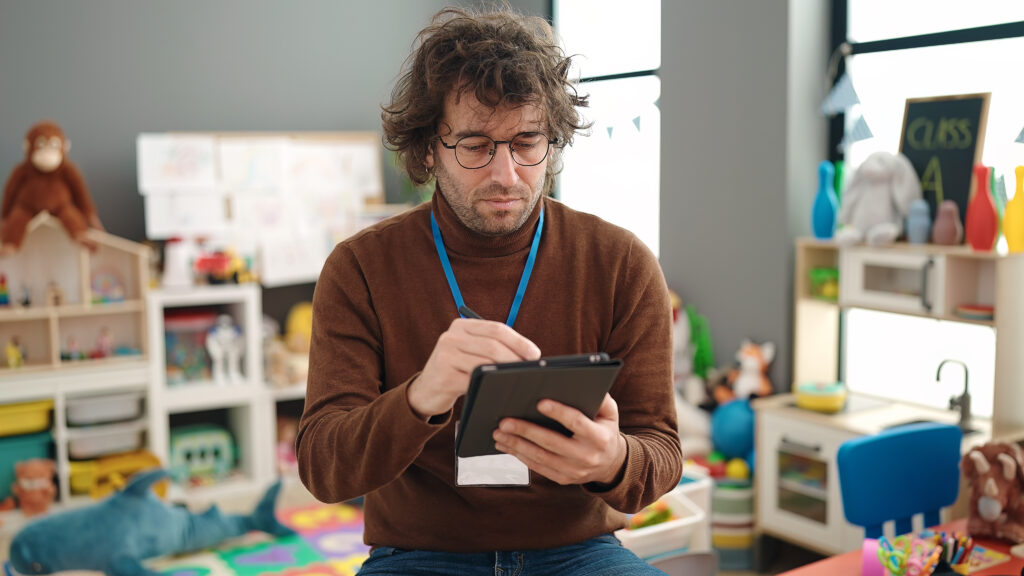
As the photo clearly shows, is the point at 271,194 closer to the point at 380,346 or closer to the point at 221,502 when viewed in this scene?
the point at 221,502

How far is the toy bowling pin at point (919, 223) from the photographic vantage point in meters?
2.85

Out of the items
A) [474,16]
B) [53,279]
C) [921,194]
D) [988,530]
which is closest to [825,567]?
[988,530]

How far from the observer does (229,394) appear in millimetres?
3955

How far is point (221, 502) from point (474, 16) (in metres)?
3.00

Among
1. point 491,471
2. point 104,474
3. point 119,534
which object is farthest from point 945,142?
point 104,474

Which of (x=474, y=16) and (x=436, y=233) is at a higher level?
(x=474, y=16)

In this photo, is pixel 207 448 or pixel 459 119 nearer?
pixel 459 119

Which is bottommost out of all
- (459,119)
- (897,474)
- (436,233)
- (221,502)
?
(221,502)

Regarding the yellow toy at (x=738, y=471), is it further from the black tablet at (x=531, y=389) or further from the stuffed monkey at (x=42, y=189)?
the stuffed monkey at (x=42, y=189)

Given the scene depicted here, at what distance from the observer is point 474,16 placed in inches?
60.2

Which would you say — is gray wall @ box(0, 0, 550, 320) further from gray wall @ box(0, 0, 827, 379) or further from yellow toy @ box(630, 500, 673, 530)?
yellow toy @ box(630, 500, 673, 530)

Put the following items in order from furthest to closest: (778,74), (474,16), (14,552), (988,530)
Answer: (778,74)
(14,552)
(988,530)
(474,16)

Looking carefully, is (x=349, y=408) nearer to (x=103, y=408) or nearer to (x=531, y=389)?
(x=531, y=389)

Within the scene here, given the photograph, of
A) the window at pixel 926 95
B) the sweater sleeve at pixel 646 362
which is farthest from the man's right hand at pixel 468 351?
the window at pixel 926 95
